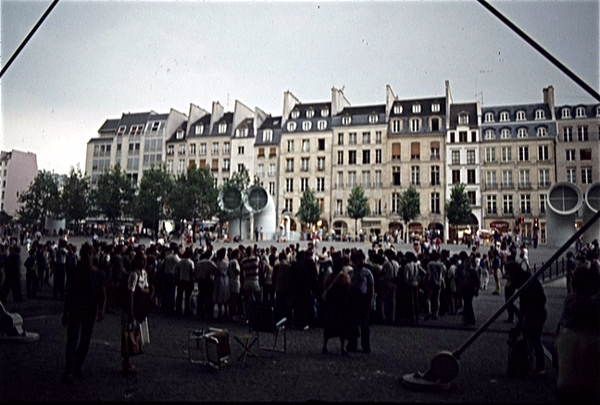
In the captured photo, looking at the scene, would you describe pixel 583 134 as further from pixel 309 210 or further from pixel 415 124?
pixel 309 210

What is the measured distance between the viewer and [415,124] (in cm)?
6178

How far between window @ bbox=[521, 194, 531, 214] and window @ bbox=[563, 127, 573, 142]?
7.87 m

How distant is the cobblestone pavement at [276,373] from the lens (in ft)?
19.9

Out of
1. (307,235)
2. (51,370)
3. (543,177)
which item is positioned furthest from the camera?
(543,177)

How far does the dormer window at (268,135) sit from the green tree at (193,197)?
13935mm

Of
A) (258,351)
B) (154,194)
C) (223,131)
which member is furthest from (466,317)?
(223,131)

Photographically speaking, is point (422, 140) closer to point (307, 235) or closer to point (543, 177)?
point (543, 177)

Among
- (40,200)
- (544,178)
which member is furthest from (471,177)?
(40,200)

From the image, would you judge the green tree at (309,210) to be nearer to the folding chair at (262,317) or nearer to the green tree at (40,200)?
the green tree at (40,200)

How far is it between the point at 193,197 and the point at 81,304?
5026 centimetres

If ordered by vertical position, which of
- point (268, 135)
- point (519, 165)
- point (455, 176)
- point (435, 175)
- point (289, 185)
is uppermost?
point (268, 135)

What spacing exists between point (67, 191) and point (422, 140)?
46.6m

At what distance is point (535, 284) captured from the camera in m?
7.16

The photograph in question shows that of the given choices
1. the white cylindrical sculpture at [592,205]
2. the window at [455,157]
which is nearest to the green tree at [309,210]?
the window at [455,157]
